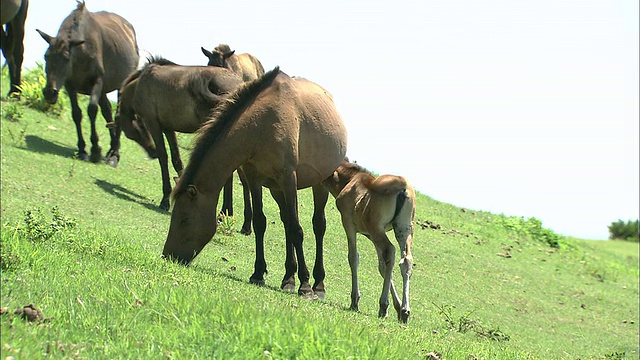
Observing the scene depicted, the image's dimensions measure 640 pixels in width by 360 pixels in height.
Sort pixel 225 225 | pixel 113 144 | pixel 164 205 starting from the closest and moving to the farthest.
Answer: pixel 225 225 < pixel 164 205 < pixel 113 144

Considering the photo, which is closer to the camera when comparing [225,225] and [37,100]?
[225,225]

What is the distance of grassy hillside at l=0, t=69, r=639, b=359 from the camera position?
543 cm

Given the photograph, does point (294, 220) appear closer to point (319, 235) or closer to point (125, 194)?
point (319, 235)

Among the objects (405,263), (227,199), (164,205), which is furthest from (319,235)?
(164,205)

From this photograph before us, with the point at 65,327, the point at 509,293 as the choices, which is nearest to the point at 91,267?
the point at 65,327

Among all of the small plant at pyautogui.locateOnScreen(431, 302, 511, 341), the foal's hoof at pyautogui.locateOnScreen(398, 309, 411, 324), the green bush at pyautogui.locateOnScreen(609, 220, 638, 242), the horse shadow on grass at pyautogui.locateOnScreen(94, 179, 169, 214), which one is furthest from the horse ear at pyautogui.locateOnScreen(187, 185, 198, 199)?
the green bush at pyautogui.locateOnScreen(609, 220, 638, 242)

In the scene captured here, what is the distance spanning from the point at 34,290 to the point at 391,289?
4732mm

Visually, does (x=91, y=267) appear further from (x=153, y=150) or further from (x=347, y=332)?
(x=153, y=150)

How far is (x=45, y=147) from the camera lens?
15922 millimetres

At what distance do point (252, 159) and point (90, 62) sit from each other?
8.30 meters

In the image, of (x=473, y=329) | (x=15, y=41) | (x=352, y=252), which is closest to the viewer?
(x=352, y=252)

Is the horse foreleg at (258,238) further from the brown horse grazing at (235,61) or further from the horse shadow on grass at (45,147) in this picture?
the horse shadow on grass at (45,147)

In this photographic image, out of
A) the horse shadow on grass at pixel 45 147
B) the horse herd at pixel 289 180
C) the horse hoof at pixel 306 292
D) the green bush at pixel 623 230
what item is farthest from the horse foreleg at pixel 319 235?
the green bush at pixel 623 230

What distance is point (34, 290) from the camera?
593 cm
